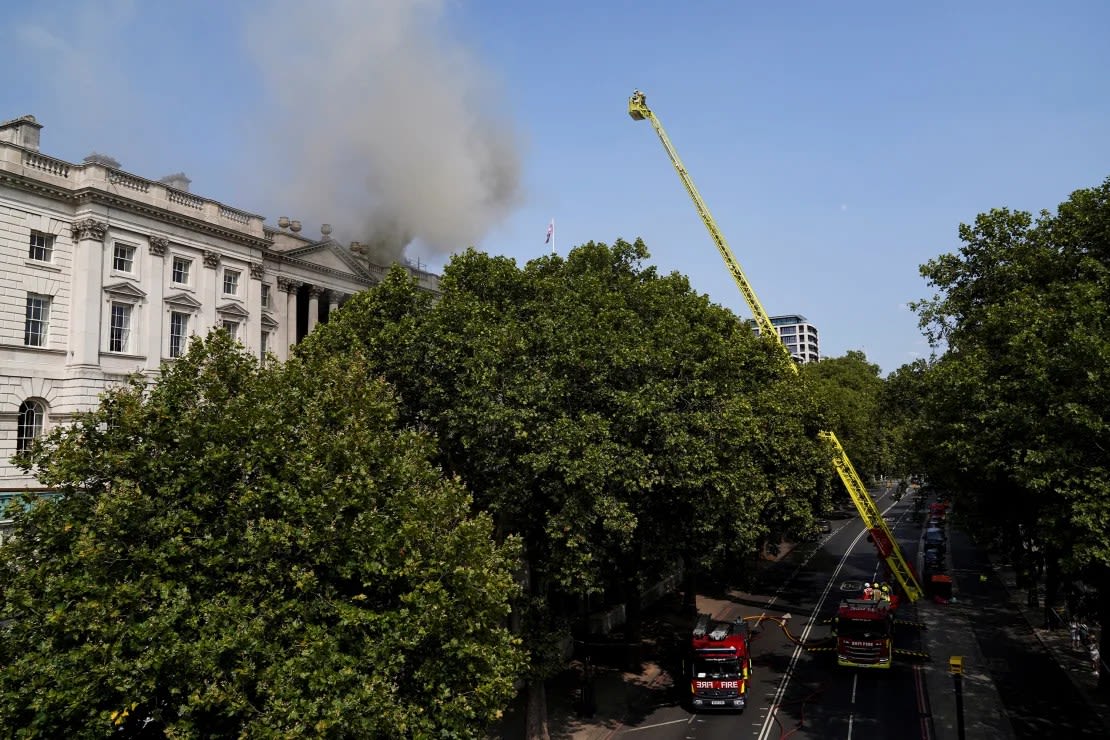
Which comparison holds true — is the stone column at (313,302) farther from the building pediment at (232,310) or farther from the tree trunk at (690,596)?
the tree trunk at (690,596)

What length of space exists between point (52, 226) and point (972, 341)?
39.5m

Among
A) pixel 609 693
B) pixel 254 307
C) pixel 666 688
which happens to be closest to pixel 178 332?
pixel 254 307

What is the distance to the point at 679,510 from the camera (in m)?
24.8

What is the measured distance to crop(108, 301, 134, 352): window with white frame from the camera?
3459cm

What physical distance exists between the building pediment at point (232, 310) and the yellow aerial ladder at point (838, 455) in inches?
1129

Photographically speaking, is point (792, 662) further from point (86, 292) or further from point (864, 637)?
point (86, 292)

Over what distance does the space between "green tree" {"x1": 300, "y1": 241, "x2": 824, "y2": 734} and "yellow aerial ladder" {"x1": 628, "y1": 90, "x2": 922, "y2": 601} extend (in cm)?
1462

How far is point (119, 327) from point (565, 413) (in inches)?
990

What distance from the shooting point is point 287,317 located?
45.2m

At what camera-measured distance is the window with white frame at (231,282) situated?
1603 inches

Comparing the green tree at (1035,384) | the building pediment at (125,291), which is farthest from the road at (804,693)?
the building pediment at (125,291)

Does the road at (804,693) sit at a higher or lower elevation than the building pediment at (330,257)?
lower

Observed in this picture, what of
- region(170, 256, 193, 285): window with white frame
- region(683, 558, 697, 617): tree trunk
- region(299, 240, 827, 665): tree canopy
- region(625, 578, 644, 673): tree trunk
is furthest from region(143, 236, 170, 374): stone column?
region(683, 558, 697, 617): tree trunk

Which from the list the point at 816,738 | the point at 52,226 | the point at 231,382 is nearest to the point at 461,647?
the point at 231,382
